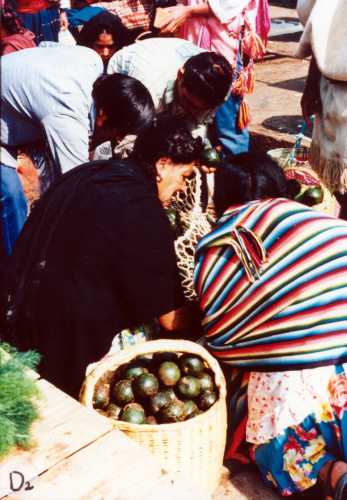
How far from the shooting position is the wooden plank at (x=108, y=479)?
4.73 ft

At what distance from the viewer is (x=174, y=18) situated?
442cm

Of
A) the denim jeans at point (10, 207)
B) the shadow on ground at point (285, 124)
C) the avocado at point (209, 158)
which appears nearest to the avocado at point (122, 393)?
the denim jeans at point (10, 207)

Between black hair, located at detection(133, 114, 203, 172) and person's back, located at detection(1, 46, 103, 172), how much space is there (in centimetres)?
45

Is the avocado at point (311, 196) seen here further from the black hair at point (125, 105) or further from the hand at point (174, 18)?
the hand at point (174, 18)

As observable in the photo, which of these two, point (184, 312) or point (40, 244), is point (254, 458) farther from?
point (40, 244)

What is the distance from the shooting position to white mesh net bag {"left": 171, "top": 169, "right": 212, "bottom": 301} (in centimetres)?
312

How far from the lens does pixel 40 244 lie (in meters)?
2.31

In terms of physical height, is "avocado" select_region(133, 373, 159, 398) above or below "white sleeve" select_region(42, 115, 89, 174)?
below

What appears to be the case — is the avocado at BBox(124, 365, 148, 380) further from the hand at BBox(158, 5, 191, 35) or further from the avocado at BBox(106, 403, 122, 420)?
the hand at BBox(158, 5, 191, 35)

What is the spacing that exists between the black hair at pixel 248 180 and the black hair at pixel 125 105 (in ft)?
1.47

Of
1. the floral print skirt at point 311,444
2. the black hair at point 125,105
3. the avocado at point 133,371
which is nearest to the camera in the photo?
the floral print skirt at point 311,444

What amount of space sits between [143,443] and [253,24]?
133 inches

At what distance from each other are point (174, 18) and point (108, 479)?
3725 millimetres

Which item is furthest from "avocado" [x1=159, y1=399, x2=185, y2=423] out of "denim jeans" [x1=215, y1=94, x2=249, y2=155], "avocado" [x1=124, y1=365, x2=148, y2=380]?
"denim jeans" [x1=215, y1=94, x2=249, y2=155]
